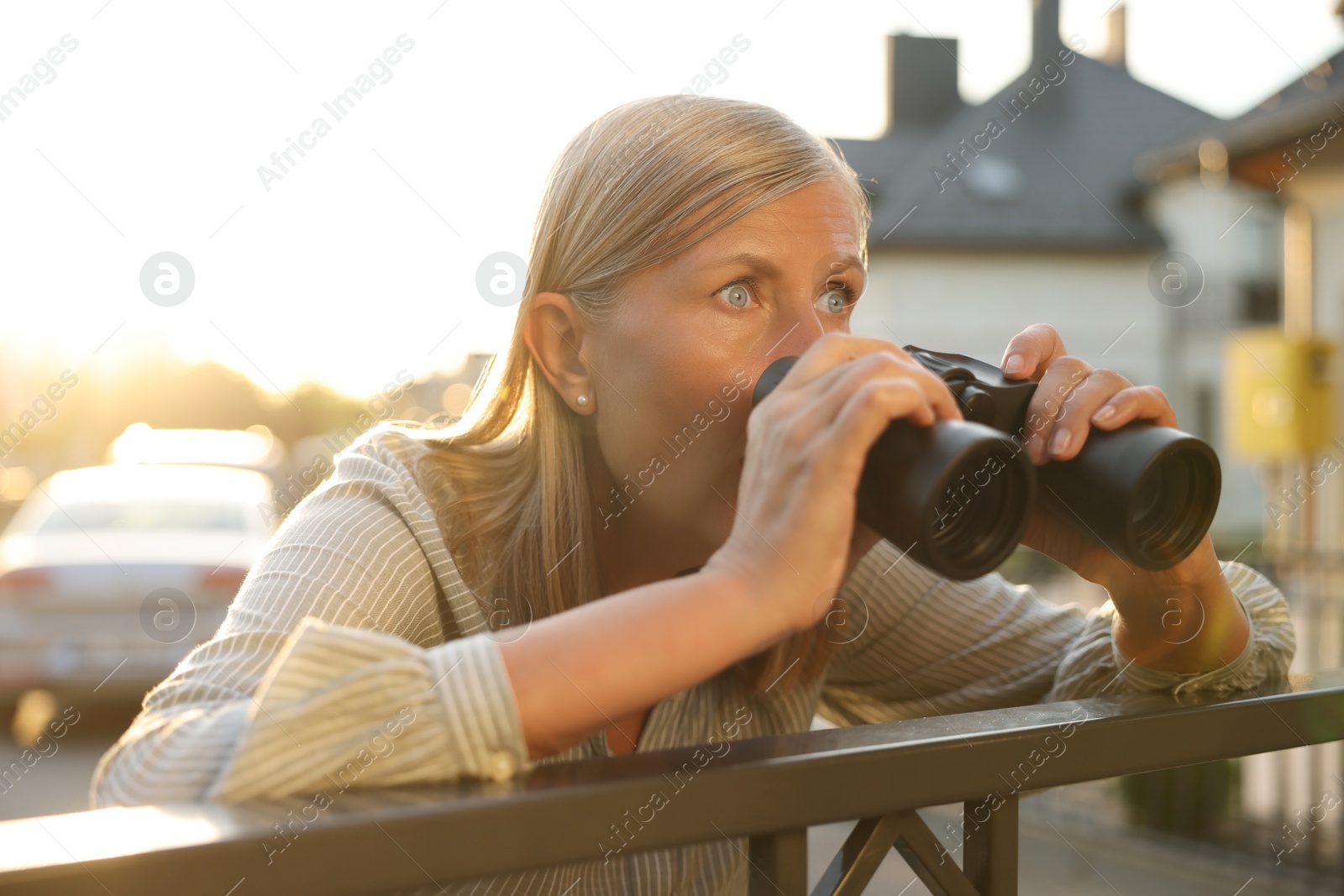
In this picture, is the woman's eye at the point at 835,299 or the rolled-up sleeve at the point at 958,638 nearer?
the woman's eye at the point at 835,299

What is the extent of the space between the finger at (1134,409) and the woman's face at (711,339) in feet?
1.31

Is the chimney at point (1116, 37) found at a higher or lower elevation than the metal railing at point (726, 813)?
higher

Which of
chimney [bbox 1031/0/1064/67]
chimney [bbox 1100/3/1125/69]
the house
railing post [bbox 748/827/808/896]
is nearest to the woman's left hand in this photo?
railing post [bbox 748/827/808/896]

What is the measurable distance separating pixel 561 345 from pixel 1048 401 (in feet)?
2.46

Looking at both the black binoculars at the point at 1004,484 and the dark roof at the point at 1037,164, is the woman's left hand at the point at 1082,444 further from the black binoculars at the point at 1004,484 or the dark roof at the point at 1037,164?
the dark roof at the point at 1037,164

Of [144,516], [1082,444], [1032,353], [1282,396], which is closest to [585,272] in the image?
[1032,353]

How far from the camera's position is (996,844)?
99 cm

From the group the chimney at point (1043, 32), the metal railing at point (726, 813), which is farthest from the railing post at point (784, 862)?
the chimney at point (1043, 32)

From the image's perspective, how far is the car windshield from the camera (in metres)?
6.96

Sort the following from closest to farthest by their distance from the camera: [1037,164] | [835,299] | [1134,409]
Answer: [1134,409] → [835,299] → [1037,164]

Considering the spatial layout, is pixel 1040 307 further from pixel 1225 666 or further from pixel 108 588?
pixel 1225 666

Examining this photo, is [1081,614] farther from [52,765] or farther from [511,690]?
[52,765]

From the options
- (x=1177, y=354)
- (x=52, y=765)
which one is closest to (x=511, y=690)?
(x=52, y=765)

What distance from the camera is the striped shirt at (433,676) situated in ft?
2.92
